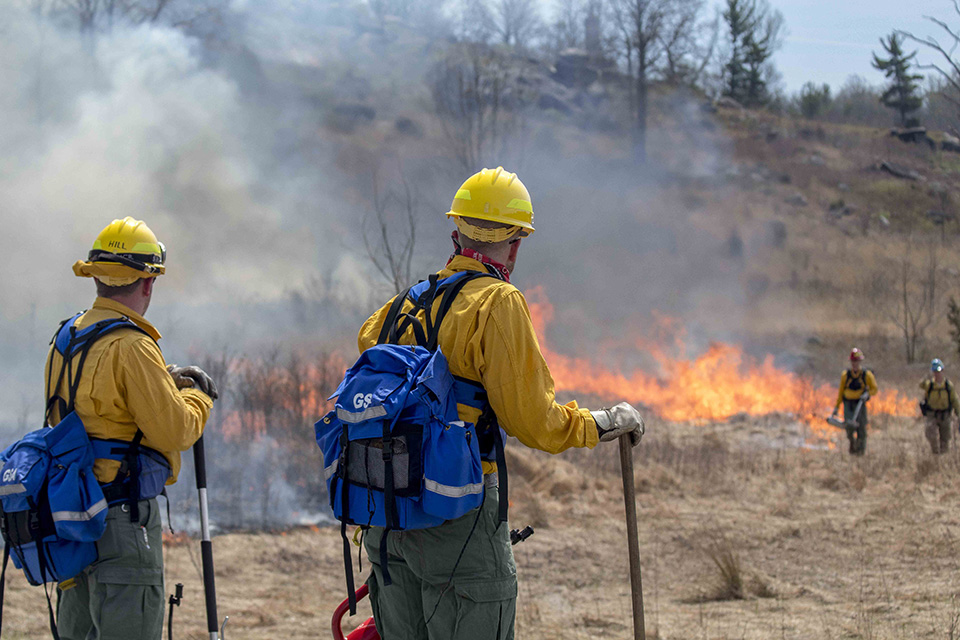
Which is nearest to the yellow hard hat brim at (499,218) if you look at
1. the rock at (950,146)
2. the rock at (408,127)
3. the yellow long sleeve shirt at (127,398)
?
the yellow long sleeve shirt at (127,398)

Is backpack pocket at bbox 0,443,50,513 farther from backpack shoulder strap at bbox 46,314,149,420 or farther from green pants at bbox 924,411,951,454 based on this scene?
green pants at bbox 924,411,951,454

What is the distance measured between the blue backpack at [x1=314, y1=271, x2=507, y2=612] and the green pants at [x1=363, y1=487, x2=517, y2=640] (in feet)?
0.33

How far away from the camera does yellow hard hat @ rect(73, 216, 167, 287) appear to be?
11.0ft

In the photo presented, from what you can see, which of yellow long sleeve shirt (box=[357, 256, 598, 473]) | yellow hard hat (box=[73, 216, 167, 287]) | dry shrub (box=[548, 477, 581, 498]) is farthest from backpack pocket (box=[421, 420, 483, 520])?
dry shrub (box=[548, 477, 581, 498])

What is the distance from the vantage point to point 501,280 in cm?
263

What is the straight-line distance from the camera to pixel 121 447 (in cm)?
315

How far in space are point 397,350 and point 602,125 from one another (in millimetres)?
38374

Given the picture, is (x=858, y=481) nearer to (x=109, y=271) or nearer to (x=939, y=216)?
(x=109, y=271)

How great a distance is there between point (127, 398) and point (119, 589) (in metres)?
0.73

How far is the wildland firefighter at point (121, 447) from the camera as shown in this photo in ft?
10.1

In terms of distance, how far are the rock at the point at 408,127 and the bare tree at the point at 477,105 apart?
67.8 inches

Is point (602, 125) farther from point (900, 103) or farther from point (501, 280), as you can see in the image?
point (501, 280)

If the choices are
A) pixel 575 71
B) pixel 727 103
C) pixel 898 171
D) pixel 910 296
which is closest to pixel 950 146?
pixel 898 171

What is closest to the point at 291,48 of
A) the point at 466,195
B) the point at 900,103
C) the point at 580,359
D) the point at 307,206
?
the point at 307,206
